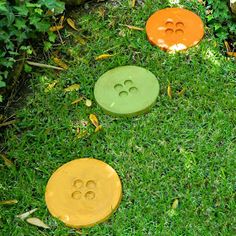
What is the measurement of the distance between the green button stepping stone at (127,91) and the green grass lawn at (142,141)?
0.07 m

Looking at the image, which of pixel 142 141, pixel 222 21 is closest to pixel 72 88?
pixel 142 141

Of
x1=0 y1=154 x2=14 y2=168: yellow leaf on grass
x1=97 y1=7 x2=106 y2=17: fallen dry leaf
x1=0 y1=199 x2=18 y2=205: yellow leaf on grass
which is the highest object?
x1=97 y1=7 x2=106 y2=17: fallen dry leaf

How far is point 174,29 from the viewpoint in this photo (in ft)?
13.1

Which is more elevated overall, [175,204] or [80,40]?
[80,40]

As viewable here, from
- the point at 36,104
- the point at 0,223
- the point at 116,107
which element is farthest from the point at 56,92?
the point at 0,223

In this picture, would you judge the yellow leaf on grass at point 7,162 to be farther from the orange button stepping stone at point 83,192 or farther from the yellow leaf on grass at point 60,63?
the yellow leaf on grass at point 60,63

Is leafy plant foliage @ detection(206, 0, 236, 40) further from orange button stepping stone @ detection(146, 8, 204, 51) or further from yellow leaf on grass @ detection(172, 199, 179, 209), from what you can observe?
yellow leaf on grass @ detection(172, 199, 179, 209)

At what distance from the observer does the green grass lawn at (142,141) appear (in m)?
3.09

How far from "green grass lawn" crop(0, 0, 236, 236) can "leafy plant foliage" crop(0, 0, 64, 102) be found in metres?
0.27

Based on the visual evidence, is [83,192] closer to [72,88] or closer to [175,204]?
[175,204]

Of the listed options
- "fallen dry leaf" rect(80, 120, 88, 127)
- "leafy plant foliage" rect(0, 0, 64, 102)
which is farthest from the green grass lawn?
"leafy plant foliage" rect(0, 0, 64, 102)

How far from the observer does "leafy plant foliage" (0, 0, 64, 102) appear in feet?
11.4

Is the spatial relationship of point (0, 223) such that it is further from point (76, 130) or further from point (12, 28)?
point (12, 28)

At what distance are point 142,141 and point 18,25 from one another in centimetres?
118
